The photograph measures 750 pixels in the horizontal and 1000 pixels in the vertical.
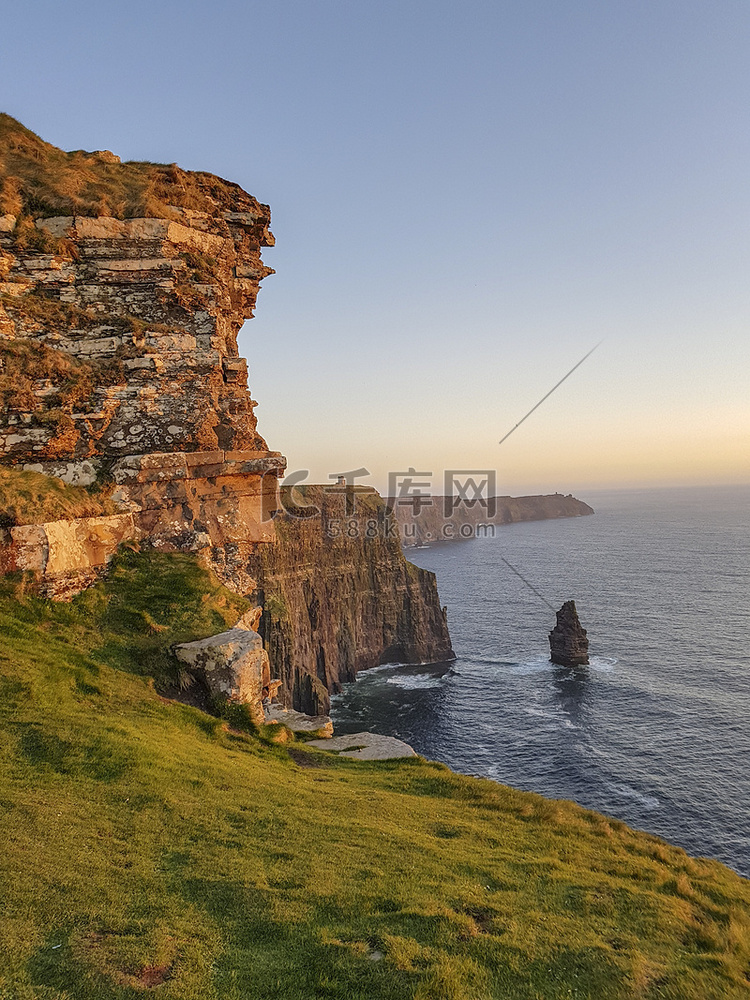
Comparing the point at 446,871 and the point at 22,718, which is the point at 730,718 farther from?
the point at 22,718

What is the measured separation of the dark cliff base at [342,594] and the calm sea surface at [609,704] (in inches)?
164

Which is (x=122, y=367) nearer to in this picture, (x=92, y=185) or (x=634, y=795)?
(x=92, y=185)

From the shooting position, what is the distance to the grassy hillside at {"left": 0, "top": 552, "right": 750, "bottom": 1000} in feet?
18.9

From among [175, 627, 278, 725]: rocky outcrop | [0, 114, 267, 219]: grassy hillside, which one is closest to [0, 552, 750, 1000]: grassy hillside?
[175, 627, 278, 725]: rocky outcrop

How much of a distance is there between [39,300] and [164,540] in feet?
24.7

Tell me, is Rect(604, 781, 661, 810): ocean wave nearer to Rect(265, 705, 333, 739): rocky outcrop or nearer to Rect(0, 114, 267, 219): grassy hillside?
Rect(265, 705, 333, 739): rocky outcrop

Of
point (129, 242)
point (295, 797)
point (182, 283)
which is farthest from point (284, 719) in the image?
point (129, 242)

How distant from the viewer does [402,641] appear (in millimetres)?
78500

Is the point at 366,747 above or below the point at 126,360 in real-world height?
below

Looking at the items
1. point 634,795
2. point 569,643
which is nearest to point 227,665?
point 634,795

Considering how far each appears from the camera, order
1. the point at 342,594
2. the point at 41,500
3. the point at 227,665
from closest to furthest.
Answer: the point at 227,665 → the point at 41,500 → the point at 342,594

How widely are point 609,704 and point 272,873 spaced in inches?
2057

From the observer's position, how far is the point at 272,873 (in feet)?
24.1

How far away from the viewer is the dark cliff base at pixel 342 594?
63.9 meters
